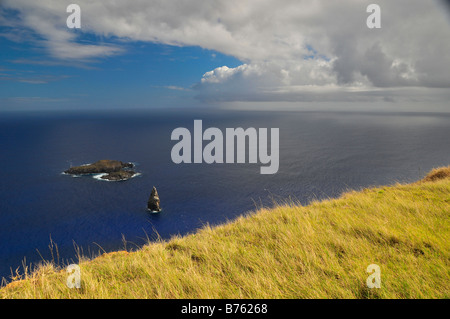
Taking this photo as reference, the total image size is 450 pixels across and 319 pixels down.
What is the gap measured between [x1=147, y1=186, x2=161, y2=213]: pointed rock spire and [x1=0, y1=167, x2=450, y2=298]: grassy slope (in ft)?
178

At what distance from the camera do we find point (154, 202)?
58156 millimetres

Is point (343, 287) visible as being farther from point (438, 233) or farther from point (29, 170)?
point (29, 170)

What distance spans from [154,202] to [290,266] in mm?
57846

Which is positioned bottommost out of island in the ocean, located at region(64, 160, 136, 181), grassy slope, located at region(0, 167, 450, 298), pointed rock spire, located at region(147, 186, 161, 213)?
pointed rock spire, located at region(147, 186, 161, 213)

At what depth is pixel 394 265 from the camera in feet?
14.0

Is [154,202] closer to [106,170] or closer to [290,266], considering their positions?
[106,170]

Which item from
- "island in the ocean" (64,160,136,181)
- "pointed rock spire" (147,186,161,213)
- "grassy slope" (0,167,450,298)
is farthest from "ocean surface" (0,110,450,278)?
"grassy slope" (0,167,450,298)

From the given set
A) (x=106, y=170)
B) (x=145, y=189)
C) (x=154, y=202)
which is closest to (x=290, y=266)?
(x=154, y=202)

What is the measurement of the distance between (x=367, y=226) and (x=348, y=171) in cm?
8915

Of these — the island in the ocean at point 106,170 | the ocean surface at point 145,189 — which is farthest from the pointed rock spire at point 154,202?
the island in the ocean at point 106,170

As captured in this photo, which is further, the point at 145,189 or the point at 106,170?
the point at 106,170

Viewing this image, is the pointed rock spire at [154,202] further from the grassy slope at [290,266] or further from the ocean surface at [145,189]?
the grassy slope at [290,266]

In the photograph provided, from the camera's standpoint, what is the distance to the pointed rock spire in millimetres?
57938

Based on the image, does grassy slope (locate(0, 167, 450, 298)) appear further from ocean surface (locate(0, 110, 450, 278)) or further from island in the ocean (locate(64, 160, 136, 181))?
island in the ocean (locate(64, 160, 136, 181))
